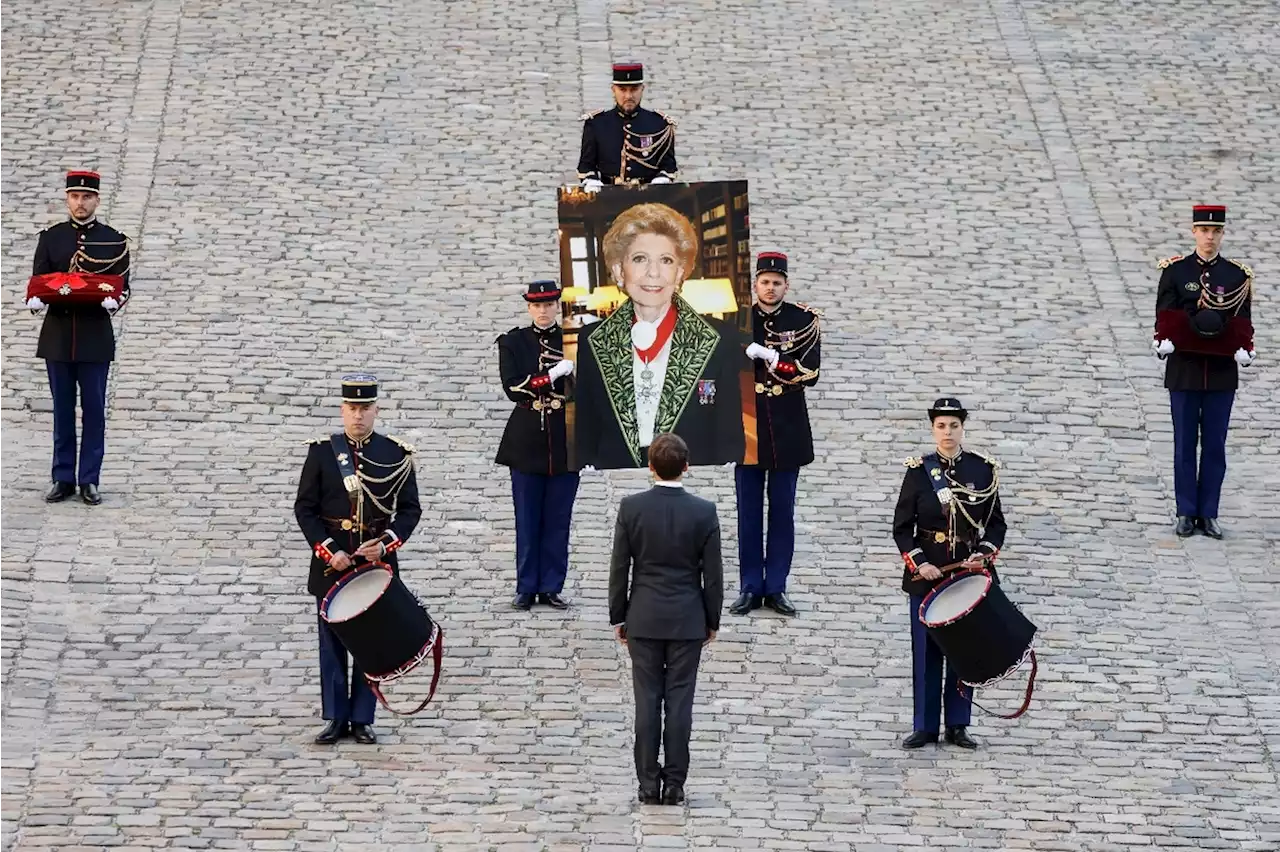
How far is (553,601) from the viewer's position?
14109 millimetres

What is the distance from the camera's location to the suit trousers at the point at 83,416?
15.2 m

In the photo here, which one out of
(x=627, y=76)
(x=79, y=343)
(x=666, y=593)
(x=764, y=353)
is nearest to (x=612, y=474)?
(x=764, y=353)

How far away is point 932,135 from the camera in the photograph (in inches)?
854

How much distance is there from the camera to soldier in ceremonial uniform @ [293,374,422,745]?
12.3 m

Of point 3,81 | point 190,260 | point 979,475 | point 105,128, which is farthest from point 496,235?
point 979,475

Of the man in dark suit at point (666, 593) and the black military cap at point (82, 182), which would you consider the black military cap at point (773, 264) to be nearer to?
the man in dark suit at point (666, 593)

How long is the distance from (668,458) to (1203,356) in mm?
5259

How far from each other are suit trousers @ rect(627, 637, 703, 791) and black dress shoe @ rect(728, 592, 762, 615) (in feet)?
8.64

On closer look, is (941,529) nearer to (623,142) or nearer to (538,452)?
(538,452)

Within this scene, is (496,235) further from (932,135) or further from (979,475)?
(979,475)

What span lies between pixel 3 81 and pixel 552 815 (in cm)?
1285

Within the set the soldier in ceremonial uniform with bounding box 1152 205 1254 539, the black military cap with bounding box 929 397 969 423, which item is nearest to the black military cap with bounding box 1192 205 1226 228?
the soldier in ceremonial uniform with bounding box 1152 205 1254 539

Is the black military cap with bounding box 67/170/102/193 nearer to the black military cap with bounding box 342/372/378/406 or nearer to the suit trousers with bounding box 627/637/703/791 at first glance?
the black military cap with bounding box 342/372/378/406

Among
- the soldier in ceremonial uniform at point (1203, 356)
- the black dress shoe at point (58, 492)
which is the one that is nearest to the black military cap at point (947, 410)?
the soldier in ceremonial uniform at point (1203, 356)
